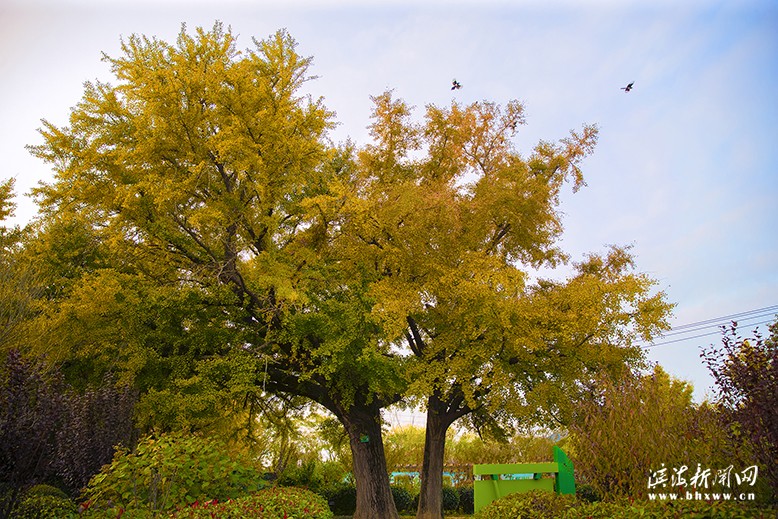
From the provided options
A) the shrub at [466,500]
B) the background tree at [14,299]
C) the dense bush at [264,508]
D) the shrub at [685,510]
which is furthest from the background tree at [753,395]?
the shrub at [466,500]

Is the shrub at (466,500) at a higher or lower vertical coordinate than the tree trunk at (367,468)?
lower

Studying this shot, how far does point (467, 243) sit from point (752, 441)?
33.3ft

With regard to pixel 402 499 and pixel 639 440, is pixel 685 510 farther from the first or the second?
pixel 402 499

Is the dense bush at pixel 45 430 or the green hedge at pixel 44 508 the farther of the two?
the green hedge at pixel 44 508

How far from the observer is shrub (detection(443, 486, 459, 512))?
69.0ft

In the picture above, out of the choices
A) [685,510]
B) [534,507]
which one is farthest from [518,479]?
[685,510]

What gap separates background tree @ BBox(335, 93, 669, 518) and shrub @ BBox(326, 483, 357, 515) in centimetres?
390

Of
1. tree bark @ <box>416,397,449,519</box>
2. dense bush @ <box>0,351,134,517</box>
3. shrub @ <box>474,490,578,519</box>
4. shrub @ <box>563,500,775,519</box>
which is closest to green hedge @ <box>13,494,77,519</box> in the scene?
dense bush @ <box>0,351,134,517</box>

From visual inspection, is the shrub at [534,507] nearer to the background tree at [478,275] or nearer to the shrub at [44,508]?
the background tree at [478,275]

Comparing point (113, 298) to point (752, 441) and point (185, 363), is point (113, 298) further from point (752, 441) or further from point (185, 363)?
point (752, 441)

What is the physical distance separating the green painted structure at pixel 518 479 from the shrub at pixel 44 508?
10.6 meters

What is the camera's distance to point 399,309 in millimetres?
14531

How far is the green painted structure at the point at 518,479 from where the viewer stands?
16.6 m

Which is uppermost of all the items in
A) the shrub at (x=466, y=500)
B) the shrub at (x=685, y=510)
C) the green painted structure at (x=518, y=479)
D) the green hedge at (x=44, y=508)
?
the shrub at (x=685, y=510)
